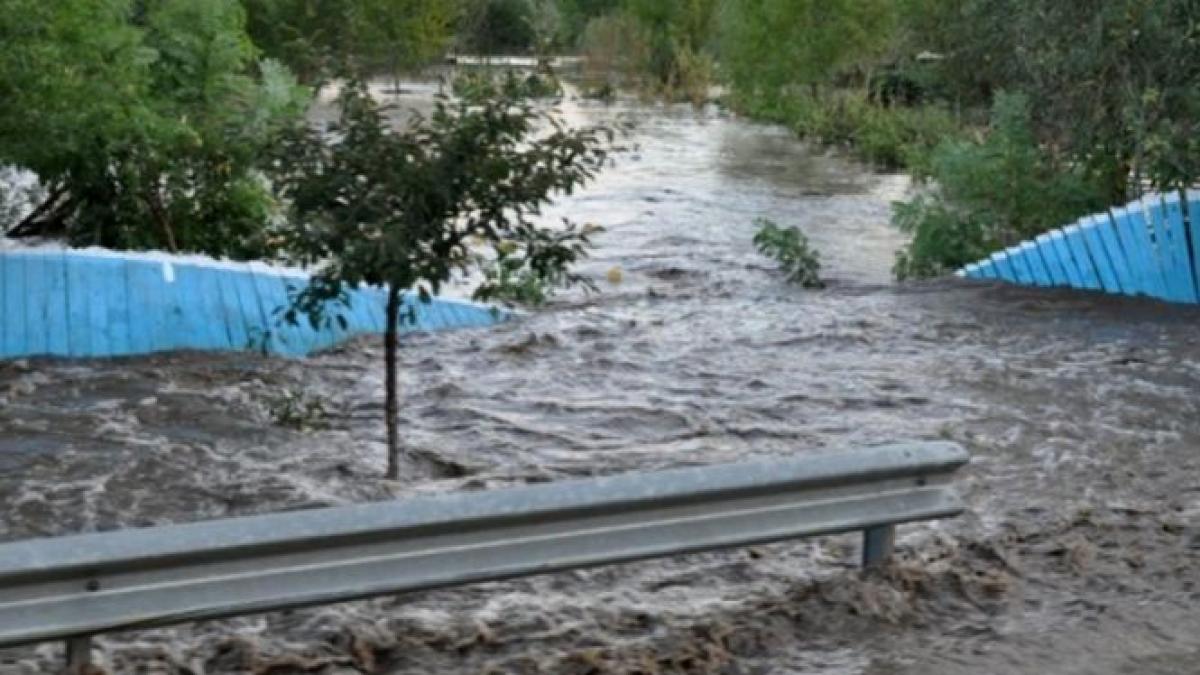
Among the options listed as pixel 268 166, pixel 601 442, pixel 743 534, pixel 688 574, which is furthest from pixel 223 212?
pixel 743 534

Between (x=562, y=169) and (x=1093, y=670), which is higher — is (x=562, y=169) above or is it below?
above

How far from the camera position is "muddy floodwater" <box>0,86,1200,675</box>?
677cm

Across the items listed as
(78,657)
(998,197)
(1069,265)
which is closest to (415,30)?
(998,197)

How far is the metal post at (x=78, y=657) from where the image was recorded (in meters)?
5.88

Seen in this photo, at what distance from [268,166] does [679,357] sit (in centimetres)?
596

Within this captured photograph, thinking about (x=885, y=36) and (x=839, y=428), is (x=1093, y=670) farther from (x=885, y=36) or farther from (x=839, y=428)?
(x=885, y=36)

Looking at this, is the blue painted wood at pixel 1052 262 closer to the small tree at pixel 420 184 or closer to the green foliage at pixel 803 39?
the small tree at pixel 420 184

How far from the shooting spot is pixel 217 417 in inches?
475

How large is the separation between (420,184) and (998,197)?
41.6 feet

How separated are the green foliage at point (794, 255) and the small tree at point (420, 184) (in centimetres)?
1133

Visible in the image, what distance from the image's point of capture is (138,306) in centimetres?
1433

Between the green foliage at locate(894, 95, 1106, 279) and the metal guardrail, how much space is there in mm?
13611

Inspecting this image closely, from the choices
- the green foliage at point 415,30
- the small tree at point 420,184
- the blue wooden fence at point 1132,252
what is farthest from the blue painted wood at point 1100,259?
the green foliage at point 415,30

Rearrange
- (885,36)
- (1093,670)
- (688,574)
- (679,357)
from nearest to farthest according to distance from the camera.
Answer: (1093,670), (688,574), (679,357), (885,36)
